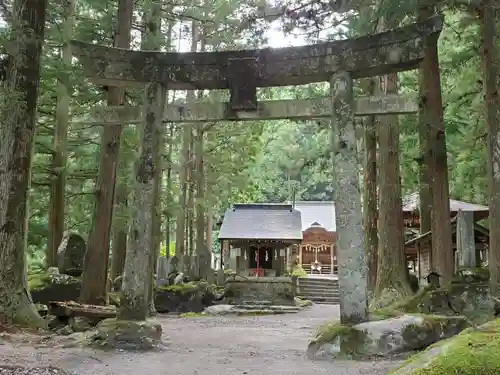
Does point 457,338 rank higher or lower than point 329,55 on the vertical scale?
lower

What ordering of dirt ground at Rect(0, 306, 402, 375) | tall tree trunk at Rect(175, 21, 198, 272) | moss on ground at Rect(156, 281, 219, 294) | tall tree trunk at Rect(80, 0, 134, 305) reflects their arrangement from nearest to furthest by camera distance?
dirt ground at Rect(0, 306, 402, 375)
tall tree trunk at Rect(80, 0, 134, 305)
moss on ground at Rect(156, 281, 219, 294)
tall tree trunk at Rect(175, 21, 198, 272)

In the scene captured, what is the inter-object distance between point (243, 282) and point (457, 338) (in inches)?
828

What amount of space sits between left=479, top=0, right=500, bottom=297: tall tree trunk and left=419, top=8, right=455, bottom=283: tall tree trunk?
108 centimetres

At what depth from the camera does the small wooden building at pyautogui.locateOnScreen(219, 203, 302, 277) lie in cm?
2798

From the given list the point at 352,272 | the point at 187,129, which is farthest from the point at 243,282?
the point at 352,272

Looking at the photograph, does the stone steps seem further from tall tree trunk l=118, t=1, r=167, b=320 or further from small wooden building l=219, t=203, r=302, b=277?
tall tree trunk l=118, t=1, r=167, b=320

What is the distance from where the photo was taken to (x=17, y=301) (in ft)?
26.9

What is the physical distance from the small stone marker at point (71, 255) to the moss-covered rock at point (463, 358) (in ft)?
40.1

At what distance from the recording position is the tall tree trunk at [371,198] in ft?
47.7

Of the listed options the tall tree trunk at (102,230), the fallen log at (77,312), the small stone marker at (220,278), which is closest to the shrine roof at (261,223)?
the small stone marker at (220,278)

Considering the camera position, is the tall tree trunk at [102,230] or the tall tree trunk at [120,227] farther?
the tall tree trunk at [120,227]

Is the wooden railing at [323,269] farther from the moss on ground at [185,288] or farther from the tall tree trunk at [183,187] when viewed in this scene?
the moss on ground at [185,288]

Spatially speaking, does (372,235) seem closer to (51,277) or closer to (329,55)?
(329,55)

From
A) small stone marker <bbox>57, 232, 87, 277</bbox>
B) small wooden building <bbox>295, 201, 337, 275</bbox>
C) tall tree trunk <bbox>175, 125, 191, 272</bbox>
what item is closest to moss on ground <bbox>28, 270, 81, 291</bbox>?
small stone marker <bbox>57, 232, 87, 277</bbox>
